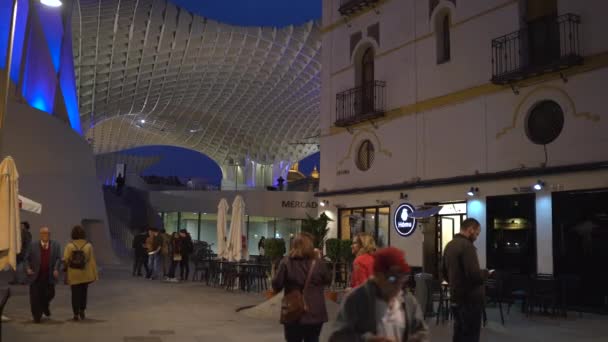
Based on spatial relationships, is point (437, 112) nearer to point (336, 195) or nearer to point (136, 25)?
point (336, 195)

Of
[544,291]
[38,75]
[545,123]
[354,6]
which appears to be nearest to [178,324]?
[544,291]

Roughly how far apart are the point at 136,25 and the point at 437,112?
25.4 m

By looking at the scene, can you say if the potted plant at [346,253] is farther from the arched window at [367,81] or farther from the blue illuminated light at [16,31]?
the blue illuminated light at [16,31]

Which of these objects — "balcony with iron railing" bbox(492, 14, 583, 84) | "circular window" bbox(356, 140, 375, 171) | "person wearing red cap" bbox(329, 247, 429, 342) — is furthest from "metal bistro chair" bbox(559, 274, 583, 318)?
"person wearing red cap" bbox(329, 247, 429, 342)

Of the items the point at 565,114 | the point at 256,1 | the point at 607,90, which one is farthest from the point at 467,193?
the point at 256,1

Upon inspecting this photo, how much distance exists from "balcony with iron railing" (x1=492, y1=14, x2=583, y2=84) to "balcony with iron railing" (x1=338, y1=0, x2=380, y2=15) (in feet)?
20.7

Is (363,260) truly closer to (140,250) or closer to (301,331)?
(301,331)

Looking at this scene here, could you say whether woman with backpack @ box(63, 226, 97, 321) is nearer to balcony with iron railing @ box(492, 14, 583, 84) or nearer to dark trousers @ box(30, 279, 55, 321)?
dark trousers @ box(30, 279, 55, 321)

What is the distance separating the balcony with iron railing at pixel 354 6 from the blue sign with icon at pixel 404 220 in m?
7.36

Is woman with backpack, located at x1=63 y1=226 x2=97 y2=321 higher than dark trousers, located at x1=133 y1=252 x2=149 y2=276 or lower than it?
higher

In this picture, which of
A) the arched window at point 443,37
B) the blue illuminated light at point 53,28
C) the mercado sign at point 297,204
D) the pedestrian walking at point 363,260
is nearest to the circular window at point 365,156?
the arched window at point 443,37

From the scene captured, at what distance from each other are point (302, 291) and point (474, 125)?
40.8 feet

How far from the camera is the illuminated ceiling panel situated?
38438mm

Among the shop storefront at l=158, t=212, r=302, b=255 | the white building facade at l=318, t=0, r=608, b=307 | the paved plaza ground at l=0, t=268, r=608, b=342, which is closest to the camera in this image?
the paved plaza ground at l=0, t=268, r=608, b=342
